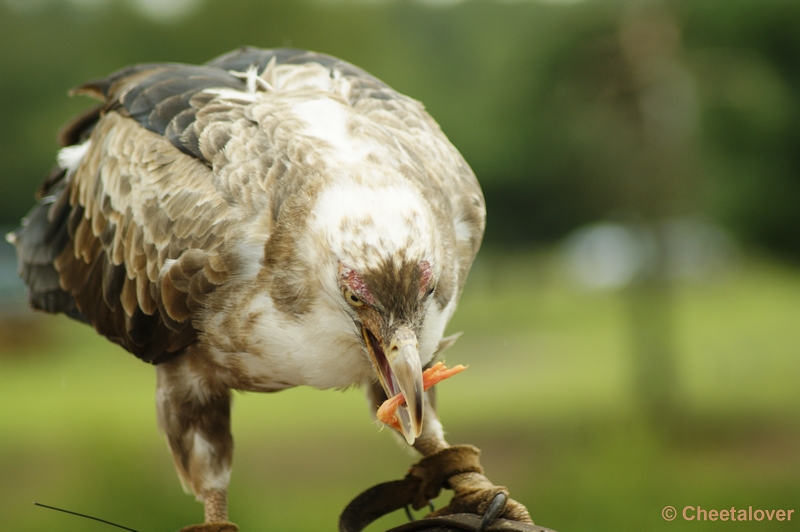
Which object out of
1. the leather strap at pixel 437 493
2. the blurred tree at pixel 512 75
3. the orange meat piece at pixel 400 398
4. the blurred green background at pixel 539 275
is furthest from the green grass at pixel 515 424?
the orange meat piece at pixel 400 398

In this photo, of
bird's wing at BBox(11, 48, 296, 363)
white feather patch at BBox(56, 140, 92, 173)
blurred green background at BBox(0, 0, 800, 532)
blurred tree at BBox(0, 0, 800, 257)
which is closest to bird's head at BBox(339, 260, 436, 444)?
bird's wing at BBox(11, 48, 296, 363)

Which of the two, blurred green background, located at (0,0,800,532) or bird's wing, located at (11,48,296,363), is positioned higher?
blurred green background, located at (0,0,800,532)

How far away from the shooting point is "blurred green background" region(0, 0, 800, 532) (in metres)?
12.2

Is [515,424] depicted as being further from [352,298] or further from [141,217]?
[352,298]

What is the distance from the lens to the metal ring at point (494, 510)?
121 inches

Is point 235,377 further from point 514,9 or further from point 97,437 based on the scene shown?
point 514,9

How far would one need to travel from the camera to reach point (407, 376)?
2516 millimetres

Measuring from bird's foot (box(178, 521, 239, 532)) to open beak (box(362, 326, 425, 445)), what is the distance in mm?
1121

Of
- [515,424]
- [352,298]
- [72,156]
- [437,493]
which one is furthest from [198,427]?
[515,424]

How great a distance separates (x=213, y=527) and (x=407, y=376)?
1.34m

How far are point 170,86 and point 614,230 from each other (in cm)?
1764

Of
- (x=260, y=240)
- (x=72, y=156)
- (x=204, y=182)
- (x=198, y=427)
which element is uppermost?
(x=72, y=156)

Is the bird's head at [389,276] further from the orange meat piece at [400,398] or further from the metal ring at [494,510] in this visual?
the metal ring at [494,510]

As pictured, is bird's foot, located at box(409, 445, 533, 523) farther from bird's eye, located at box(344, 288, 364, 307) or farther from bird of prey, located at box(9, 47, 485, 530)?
bird's eye, located at box(344, 288, 364, 307)
